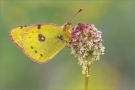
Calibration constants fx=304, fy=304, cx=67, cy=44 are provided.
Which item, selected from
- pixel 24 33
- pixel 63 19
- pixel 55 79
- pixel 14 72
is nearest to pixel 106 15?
pixel 63 19

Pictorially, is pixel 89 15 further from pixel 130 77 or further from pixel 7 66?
pixel 7 66

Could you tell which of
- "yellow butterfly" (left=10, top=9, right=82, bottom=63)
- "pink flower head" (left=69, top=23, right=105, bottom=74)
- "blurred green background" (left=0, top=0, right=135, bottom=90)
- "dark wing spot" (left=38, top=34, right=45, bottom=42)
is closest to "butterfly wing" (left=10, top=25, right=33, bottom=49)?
"yellow butterfly" (left=10, top=9, right=82, bottom=63)

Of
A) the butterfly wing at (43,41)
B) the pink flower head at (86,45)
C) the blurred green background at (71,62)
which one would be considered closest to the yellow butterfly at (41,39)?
the butterfly wing at (43,41)

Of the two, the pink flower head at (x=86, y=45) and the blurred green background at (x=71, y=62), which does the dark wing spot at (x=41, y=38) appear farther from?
the blurred green background at (x=71, y=62)

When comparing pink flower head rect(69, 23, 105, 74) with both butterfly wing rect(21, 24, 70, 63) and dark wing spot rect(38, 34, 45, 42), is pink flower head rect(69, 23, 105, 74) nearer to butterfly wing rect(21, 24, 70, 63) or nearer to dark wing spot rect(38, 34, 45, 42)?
butterfly wing rect(21, 24, 70, 63)

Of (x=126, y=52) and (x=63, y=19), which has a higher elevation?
(x=63, y=19)

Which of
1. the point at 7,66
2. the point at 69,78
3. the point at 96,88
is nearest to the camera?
the point at 96,88

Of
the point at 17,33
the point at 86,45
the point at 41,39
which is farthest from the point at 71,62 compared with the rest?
the point at 86,45
